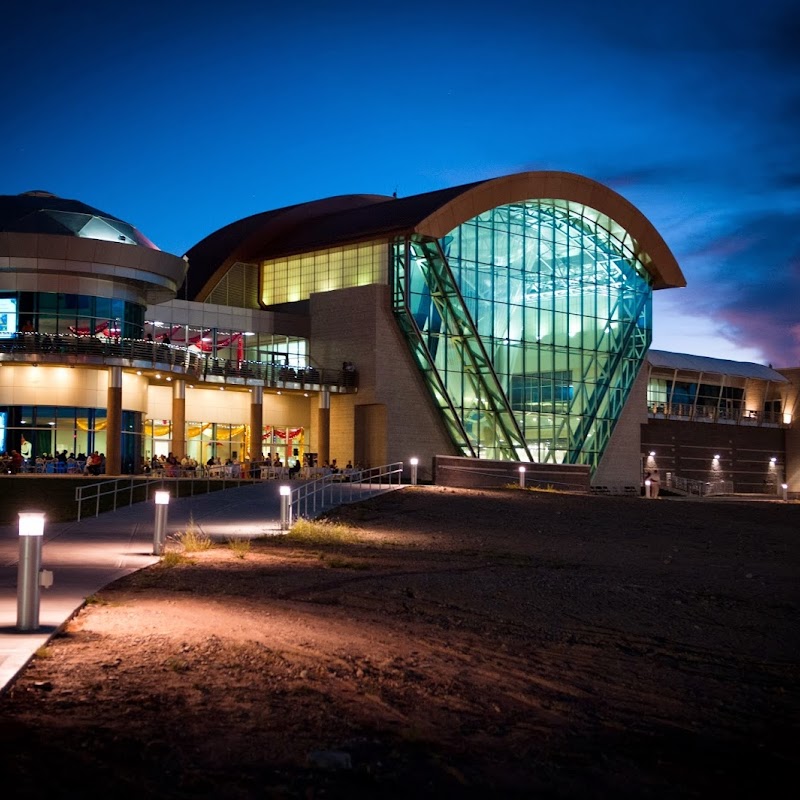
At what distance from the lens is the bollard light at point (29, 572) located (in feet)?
33.5

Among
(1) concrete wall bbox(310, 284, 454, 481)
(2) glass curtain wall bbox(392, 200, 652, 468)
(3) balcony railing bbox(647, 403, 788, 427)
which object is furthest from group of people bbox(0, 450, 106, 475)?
(3) balcony railing bbox(647, 403, 788, 427)

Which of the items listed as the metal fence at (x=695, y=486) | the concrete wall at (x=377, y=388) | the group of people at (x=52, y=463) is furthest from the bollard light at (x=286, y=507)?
the metal fence at (x=695, y=486)

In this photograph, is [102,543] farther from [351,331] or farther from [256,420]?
[351,331]

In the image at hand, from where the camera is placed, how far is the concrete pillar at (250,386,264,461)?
172 ft

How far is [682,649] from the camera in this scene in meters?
11.5

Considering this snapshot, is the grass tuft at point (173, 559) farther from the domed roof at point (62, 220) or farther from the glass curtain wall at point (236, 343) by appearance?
the glass curtain wall at point (236, 343)

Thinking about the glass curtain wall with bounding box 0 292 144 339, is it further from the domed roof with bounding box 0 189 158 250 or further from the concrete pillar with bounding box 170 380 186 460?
the concrete pillar with bounding box 170 380 186 460

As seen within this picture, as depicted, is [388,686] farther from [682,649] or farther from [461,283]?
[461,283]

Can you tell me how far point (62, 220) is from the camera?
45.0 metres

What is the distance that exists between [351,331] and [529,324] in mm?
9478

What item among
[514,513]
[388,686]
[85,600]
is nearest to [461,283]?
[514,513]

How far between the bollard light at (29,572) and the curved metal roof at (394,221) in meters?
43.0

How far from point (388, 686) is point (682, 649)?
3.82 m

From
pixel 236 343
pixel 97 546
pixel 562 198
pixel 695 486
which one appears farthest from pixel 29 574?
pixel 695 486
